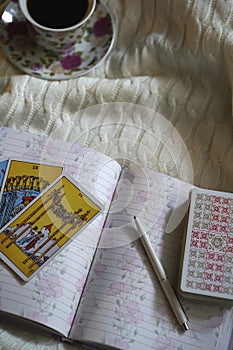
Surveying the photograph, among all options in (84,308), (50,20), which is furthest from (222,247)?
(50,20)

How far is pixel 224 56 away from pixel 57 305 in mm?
476

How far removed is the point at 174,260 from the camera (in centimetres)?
82

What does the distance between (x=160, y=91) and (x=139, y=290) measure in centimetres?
34

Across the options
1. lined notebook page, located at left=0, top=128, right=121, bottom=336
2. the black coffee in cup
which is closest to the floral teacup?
the black coffee in cup

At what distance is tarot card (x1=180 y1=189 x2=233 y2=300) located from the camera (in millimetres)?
772

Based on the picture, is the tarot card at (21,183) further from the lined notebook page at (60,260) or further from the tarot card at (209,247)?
the tarot card at (209,247)

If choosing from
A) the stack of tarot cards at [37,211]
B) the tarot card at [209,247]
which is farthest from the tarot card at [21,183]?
the tarot card at [209,247]

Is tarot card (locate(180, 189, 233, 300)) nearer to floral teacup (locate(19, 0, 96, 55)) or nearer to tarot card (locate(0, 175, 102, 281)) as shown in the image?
tarot card (locate(0, 175, 102, 281))

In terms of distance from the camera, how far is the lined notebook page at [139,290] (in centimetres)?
77

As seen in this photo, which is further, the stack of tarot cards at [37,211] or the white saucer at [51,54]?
the white saucer at [51,54]

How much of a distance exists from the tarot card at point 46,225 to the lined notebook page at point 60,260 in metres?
0.01

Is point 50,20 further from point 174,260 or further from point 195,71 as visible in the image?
point 174,260

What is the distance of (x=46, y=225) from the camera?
0.83m

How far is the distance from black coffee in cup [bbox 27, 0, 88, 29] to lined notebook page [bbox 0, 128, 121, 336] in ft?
0.62
